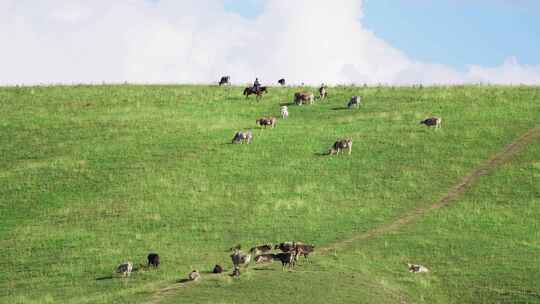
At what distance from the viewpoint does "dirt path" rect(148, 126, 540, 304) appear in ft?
148

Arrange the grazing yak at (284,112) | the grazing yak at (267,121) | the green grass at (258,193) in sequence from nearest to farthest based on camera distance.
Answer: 1. the green grass at (258,193)
2. the grazing yak at (267,121)
3. the grazing yak at (284,112)

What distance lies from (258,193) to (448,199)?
Result: 37.3 feet

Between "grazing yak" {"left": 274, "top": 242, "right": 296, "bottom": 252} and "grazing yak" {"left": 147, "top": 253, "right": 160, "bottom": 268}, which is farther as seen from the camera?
"grazing yak" {"left": 147, "top": 253, "right": 160, "bottom": 268}

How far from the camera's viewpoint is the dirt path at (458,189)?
182 feet

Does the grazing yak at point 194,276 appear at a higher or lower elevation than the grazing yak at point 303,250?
lower

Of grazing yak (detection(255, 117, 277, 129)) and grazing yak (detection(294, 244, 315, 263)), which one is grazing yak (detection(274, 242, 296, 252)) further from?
grazing yak (detection(255, 117, 277, 129))

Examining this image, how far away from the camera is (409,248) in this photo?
177 feet

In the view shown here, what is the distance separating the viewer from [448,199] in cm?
6241

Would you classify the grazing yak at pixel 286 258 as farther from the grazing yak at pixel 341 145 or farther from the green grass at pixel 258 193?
the grazing yak at pixel 341 145

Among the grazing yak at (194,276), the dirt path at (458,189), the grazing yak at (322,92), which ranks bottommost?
the grazing yak at (194,276)

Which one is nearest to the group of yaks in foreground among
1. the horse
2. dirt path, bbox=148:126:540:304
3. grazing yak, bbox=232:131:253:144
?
dirt path, bbox=148:126:540:304

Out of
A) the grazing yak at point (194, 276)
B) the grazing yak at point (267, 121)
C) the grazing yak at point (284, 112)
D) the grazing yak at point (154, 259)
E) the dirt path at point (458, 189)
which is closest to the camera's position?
the grazing yak at point (194, 276)

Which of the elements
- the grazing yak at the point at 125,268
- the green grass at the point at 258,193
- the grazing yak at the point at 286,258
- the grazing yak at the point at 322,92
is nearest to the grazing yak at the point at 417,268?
the green grass at the point at 258,193

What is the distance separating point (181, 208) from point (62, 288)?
514 inches
